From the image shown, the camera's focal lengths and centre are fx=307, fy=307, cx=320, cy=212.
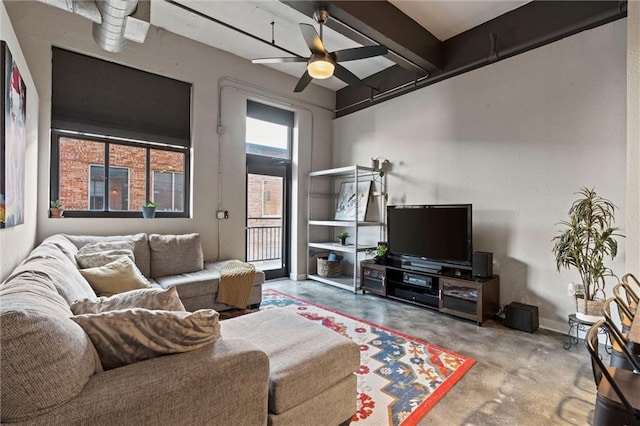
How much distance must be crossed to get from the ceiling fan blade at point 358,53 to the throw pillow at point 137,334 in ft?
8.94

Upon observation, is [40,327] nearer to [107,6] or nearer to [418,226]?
[107,6]

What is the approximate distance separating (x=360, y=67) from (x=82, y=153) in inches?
156

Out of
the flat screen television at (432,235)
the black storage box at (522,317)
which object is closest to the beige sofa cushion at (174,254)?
the flat screen television at (432,235)

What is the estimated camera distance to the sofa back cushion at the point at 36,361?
80 centimetres

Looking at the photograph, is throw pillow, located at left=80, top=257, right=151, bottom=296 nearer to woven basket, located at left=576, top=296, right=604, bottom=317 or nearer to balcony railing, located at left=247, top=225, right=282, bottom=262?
balcony railing, located at left=247, top=225, right=282, bottom=262

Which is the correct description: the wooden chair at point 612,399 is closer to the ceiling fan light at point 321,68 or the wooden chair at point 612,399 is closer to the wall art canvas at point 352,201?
the ceiling fan light at point 321,68

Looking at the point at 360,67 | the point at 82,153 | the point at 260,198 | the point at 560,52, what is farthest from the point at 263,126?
the point at 560,52

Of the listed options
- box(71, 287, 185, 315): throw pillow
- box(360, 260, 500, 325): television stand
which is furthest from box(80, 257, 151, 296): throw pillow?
box(360, 260, 500, 325): television stand

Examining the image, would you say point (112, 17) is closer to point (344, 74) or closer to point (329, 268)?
point (344, 74)

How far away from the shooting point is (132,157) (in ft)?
12.8

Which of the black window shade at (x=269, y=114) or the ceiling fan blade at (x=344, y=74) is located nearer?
the ceiling fan blade at (x=344, y=74)

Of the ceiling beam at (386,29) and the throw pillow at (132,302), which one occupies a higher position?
the ceiling beam at (386,29)

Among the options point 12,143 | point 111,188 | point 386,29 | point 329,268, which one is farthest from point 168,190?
point 386,29

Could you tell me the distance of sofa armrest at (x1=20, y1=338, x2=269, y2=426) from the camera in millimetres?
891
